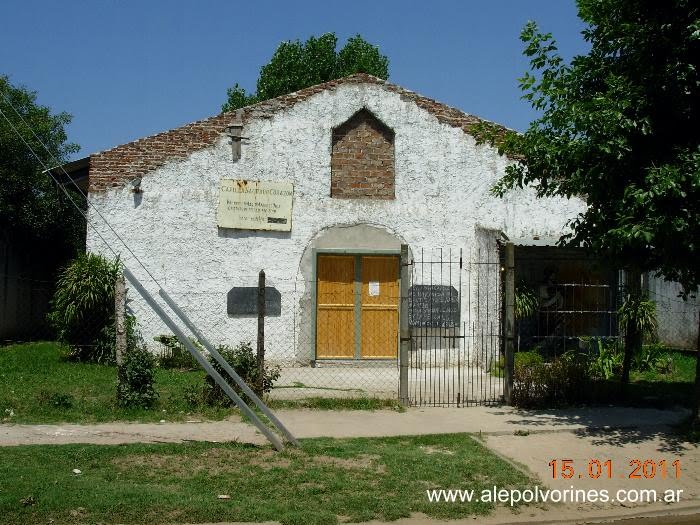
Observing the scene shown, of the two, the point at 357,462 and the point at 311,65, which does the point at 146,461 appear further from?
the point at 311,65

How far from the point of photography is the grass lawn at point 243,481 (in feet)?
18.2

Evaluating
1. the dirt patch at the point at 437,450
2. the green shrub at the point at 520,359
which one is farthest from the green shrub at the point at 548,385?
the green shrub at the point at 520,359

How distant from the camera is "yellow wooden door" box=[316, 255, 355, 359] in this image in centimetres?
1430

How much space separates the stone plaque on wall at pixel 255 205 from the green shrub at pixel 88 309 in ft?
7.57

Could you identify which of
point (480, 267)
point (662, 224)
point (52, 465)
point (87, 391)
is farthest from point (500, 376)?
point (52, 465)

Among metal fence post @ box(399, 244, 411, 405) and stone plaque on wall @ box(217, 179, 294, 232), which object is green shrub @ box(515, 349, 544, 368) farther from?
stone plaque on wall @ box(217, 179, 294, 232)

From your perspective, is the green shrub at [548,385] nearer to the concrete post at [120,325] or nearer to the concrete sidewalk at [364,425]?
the concrete sidewalk at [364,425]

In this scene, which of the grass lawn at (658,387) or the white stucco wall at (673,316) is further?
the white stucco wall at (673,316)

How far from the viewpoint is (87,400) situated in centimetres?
939

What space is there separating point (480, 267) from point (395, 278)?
5.58 ft

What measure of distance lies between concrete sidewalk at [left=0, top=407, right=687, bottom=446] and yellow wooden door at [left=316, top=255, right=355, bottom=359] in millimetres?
4729

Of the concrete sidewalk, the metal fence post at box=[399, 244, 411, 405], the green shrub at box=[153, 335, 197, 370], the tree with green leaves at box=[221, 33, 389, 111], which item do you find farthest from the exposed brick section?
the tree with green leaves at box=[221, 33, 389, 111]

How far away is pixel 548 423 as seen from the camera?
8.99 meters

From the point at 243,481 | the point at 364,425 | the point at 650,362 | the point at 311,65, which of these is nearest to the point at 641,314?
the point at 650,362
